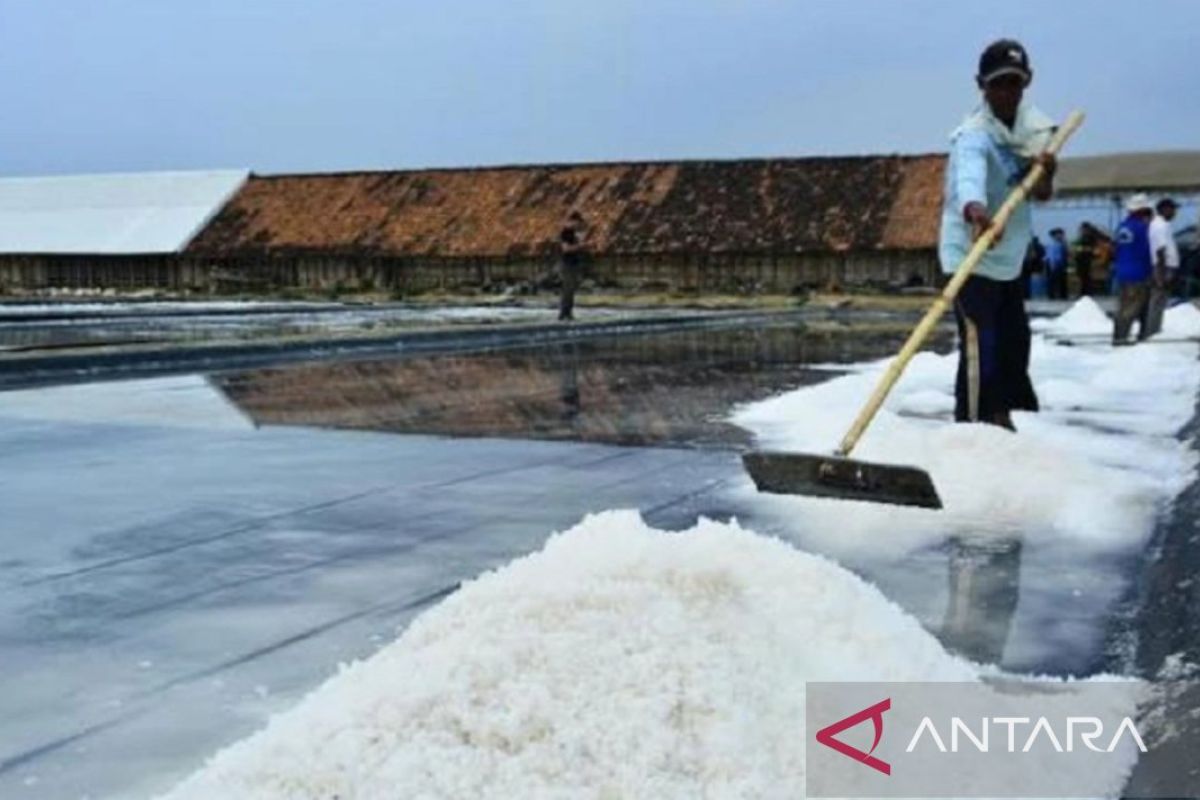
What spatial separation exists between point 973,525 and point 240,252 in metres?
35.4

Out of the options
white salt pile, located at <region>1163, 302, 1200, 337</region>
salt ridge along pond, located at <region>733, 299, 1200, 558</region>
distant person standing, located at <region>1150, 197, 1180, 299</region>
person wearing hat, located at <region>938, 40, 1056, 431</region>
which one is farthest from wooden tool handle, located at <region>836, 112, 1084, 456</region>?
white salt pile, located at <region>1163, 302, 1200, 337</region>

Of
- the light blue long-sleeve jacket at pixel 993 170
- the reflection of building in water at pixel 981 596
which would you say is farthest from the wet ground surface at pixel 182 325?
the reflection of building in water at pixel 981 596

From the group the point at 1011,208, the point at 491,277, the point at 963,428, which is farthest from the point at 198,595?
the point at 491,277

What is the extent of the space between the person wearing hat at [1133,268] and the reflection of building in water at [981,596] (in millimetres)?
8862

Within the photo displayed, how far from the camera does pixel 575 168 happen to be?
1490 inches

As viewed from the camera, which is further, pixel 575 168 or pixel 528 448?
pixel 575 168

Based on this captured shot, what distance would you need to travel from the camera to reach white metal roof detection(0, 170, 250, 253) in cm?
3925

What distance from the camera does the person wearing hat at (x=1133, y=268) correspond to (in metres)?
11.8

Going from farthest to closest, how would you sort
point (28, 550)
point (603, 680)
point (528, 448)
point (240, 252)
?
point (240, 252) < point (528, 448) < point (28, 550) < point (603, 680)

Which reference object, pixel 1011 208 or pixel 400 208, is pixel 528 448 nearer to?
pixel 1011 208

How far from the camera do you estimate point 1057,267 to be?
87.5 ft

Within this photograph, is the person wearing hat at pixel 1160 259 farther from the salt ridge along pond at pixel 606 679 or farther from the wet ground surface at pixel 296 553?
the salt ridge along pond at pixel 606 679

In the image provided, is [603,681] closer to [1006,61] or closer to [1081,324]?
[1006,61]

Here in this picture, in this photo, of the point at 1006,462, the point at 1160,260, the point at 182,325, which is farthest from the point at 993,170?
the point at 182,325
